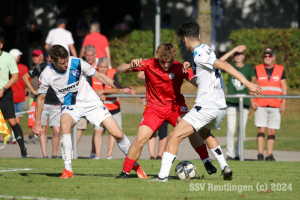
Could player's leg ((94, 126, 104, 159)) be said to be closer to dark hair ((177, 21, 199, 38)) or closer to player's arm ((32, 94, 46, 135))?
player's arm ((32, 94, 46, 135))

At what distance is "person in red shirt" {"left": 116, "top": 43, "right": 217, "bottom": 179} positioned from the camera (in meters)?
6.88

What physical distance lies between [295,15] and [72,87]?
18.1m

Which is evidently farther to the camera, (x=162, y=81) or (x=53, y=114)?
(x=53, y=114)

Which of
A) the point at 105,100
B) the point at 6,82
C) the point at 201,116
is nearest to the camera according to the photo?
the point at 201,116

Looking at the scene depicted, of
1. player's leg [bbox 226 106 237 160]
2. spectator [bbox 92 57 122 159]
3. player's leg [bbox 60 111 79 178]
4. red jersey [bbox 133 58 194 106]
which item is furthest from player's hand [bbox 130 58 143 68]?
player's leg [bbox 226 106 237 160]

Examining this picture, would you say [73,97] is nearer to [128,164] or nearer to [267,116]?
[128,164]

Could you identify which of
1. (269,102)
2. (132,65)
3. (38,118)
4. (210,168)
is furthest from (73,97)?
(269,102)

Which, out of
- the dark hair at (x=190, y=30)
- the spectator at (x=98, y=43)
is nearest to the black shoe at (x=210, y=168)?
the dark hair at (x=190, y=30)

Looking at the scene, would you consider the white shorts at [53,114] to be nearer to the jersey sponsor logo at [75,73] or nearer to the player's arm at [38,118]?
the player's arm at [38,118]

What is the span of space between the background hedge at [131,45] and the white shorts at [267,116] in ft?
29.5

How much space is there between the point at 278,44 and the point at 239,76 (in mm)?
13802

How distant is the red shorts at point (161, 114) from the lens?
696 centimetres

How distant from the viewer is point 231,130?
10656mm

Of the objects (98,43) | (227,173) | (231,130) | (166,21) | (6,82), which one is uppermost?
(166,21)
